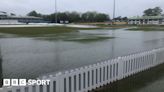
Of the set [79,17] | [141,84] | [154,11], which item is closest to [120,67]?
[141,84]

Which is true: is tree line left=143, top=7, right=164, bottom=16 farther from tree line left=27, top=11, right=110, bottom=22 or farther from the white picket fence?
the white picket fence

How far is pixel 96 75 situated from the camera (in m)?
5.92

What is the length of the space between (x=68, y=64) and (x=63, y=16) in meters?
114

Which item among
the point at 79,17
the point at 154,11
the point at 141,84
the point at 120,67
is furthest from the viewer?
the point at 154,11

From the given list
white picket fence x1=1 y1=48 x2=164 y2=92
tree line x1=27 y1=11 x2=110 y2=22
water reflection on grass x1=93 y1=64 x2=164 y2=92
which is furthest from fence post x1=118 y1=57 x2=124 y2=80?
tree line x1=27 y1=11 x2=110 y2=22

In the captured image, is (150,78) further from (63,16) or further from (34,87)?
(63,16)

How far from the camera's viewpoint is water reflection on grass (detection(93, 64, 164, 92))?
608 centimetres

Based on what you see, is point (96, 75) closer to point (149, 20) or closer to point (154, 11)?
point (149, 20)

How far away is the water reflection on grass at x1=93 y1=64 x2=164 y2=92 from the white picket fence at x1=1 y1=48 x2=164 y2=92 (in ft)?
0.63

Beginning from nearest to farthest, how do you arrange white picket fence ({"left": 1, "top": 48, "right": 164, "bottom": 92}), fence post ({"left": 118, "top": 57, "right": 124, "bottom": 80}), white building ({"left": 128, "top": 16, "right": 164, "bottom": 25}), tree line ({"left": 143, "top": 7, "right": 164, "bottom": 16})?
white picket fence ({"left": 1, "top": 48, "right": 164, "bottom": 92})
fence post ({"left": 118, "top": 57, "right": 124, "bottom": 80})
white building ({"left": 128, "top": 16, "right": 164, "bottom": 25})
tree line ({"left": 143, "top": 7, "right": 164, "bottom": 16})

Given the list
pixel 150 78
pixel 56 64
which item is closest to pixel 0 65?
pixel 56 64

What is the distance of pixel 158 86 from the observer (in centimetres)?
645

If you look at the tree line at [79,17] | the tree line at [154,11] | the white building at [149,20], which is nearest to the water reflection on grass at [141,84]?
the tree line at [79,17]

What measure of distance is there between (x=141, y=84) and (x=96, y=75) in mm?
1591
